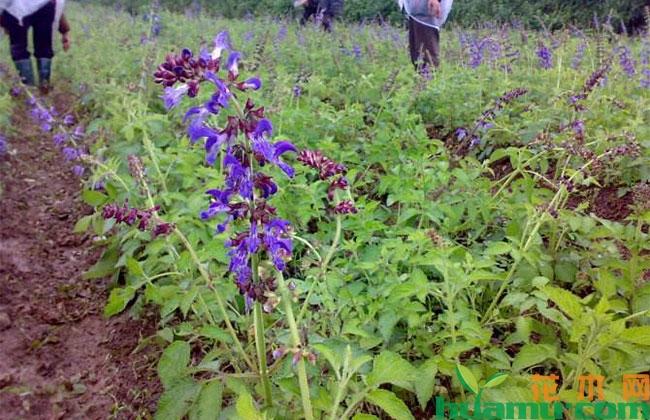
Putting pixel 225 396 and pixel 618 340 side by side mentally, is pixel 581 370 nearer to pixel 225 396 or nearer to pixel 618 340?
pixel 618 340

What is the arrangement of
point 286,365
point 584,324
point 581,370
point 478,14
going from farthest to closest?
point 478,14 < point 286,365 < point 581,370 < point 584,324

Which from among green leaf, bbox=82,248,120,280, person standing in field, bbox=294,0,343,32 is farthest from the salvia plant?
person standing in field, bbox=294,0,343,32

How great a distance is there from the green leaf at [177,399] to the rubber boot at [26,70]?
7.43 metres

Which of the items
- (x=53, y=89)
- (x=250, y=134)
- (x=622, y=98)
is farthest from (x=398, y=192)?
(x=53, y=89)

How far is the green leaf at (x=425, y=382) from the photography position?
5.75 ft

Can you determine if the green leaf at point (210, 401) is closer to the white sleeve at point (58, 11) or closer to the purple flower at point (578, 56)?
the purple flower at point (578, 56)

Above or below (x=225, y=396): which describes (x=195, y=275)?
above

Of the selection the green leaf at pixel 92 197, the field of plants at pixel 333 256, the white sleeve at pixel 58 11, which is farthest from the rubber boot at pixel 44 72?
the green leaf at pixel 92 197

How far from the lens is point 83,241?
3.95 m

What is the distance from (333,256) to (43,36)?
7177 millimetres

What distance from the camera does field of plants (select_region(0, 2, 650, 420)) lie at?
1.65 meters

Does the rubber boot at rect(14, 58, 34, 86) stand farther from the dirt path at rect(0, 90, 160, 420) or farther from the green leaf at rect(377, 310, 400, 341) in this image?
the green leaf at rect(377, 310, 400, 341)

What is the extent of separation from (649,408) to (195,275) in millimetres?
1810

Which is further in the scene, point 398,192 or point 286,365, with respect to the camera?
point 398,192
